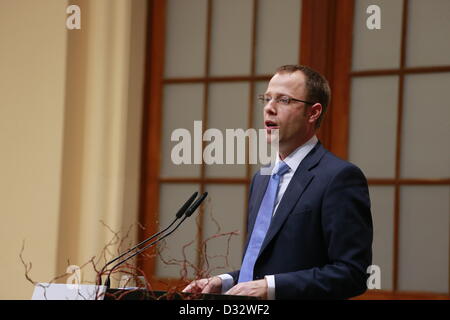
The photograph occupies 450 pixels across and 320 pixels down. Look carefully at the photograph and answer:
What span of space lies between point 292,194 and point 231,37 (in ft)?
5.16

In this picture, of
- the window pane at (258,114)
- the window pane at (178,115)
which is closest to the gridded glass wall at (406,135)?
the window pane at (258,114)

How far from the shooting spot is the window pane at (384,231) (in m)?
2.94

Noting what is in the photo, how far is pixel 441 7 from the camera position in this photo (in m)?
2.89

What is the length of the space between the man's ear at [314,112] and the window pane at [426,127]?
40.6 inches

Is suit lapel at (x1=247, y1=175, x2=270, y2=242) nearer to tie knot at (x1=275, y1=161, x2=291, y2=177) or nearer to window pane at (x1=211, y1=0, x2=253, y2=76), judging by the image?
tie knot at (x1=275, y1=161, x2=291, y2=177)

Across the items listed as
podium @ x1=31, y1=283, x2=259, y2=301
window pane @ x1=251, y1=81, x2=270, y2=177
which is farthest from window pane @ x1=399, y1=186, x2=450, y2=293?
podium @ x1=31, y1=283, x2=259, y2=301

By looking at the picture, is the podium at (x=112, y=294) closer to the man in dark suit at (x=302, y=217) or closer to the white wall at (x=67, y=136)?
the man in dark suit at (x=302, y=217)

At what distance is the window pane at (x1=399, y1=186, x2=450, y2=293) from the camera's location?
2.84 meters

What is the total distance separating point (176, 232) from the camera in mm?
3371

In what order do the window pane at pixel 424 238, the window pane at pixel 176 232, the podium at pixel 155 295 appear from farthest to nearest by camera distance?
the window pane at pixel 176 232
the window pane at pixel 424 238
the podium at pixel 155 295

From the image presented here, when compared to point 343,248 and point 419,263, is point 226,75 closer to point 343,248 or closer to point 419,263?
point 419,263

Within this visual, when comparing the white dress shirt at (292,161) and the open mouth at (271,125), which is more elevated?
the open mouth at (271,125)

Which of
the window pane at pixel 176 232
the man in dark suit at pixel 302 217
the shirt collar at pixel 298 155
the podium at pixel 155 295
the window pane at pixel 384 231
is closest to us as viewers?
the podium at pixel 155 295

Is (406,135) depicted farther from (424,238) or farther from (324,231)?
(324,231)
